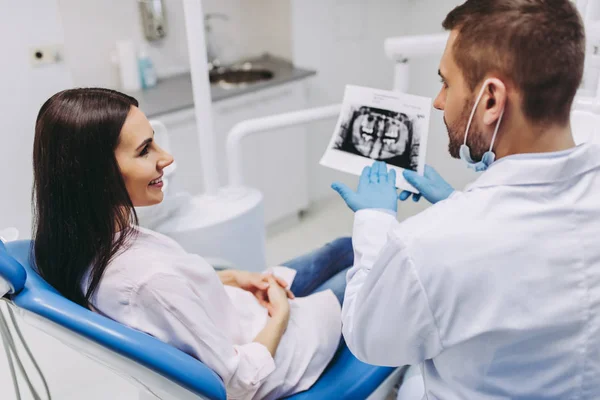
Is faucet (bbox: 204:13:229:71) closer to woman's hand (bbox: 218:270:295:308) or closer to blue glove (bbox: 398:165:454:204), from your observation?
woman's hand (bbox: 218:270:295:308)

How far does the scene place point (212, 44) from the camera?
2973mm

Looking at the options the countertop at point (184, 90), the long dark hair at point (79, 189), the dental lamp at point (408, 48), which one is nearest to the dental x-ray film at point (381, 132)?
the dental lamp at point (408, 48)

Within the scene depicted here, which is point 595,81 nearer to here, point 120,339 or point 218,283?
point 218,283

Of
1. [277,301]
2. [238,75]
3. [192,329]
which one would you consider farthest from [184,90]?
[192,329]

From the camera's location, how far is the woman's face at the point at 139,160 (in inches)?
42.9

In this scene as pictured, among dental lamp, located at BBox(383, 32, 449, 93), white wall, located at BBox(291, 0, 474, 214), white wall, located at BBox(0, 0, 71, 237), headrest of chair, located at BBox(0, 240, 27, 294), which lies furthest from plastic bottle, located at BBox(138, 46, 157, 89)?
headrest of chair, located at BBox(0, 240, 27, 294)

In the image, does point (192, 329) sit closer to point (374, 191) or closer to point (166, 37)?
point (374, 191)

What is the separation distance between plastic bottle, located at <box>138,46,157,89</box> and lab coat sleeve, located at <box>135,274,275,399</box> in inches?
69.5

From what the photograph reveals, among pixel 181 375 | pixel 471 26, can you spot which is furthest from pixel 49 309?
pixel 471 26

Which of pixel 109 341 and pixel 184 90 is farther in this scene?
pixel 184 90

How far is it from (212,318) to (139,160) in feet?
1.15

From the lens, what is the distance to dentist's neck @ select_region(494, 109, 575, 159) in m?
0.88

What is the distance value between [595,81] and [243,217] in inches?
44.5

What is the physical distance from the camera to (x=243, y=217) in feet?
5.77
